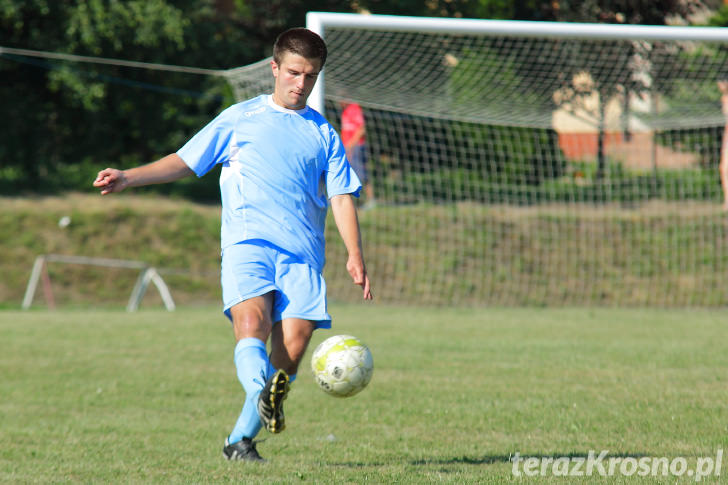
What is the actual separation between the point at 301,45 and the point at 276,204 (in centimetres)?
76

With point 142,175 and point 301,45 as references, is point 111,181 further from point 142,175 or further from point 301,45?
point 301,45

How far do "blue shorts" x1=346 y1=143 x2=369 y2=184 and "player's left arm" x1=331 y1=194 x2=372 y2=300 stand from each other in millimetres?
10858

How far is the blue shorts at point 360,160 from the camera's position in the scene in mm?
15586

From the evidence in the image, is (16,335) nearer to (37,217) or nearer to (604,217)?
(37,217)

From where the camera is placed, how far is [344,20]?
11211mm

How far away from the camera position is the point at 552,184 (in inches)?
628

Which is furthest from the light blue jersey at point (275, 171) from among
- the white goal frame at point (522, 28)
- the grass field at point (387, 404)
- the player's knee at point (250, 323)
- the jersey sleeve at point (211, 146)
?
the white goal frame at point (522, 28)

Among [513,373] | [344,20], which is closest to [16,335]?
[344,20]

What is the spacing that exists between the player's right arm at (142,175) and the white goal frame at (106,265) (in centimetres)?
1069

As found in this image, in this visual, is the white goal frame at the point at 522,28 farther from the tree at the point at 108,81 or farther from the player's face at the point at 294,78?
the tree at the point at 108,81

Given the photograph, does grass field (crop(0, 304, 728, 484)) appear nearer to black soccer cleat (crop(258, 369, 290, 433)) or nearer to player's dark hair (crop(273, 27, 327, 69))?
black soccer cleat (crop(258, 369, 290, 433))

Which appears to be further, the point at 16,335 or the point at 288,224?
the point at 16,335

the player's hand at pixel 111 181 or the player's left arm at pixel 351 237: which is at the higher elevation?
the player's hand at pixel 111 181

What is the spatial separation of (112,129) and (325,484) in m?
20.7
